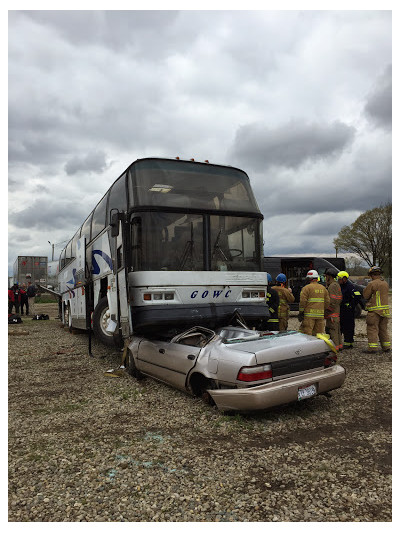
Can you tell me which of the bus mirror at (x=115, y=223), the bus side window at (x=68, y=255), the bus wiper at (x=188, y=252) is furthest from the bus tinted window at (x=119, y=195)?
the bus side window at (x=68, y=255)

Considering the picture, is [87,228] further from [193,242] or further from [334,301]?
[334,301]

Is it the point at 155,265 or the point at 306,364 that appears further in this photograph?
the point at 155,265

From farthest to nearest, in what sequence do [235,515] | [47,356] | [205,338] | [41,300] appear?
[41,300]
[47,356]
[205,338]
[235,515]

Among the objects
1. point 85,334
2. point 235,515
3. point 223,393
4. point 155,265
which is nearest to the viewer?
point 235,515

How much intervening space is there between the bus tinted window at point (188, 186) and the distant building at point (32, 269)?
23612 mm

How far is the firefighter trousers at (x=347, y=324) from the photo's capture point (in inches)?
383

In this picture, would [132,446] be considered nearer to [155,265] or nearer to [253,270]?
[155,265]

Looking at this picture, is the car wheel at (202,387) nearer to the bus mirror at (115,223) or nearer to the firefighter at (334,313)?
the bus mirror at (115,223)

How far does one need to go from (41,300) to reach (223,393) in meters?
35.6

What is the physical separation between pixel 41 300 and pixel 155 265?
33814mm

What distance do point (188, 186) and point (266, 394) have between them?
12.6 feet

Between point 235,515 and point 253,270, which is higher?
point 253,270

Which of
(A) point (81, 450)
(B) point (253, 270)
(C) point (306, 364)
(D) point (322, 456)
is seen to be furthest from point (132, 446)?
(B) point (253, 270)

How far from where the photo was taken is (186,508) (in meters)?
3.01
